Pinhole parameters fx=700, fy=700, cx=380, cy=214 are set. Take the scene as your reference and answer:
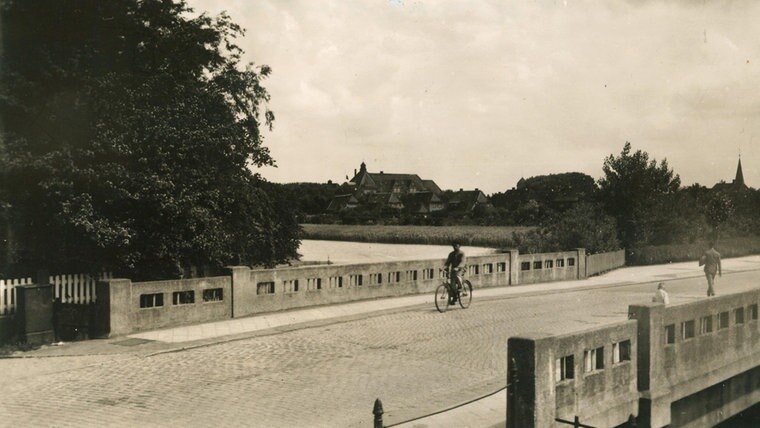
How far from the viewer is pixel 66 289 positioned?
14.4 meters

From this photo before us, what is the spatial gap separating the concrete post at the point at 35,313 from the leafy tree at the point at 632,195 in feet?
101

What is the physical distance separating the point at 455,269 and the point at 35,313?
9369 millimetres

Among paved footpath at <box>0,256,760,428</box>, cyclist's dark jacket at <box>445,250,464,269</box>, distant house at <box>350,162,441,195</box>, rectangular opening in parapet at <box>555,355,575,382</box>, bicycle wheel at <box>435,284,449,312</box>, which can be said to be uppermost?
distant house at <box>350,162,441,195</box>

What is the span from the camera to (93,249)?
15.6m

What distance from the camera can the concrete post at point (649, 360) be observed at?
9.55 m

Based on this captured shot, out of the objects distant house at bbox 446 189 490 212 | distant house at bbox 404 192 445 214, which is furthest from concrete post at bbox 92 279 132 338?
distant house at bbox 404 192 445 214

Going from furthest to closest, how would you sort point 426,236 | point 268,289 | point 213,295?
1. point 426,236
2. point 268,289
3. point 213,295

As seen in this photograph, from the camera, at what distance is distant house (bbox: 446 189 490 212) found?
137375mm

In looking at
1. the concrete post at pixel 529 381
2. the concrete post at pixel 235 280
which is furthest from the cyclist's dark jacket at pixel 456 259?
Result: the concrete post at pixel 529 381

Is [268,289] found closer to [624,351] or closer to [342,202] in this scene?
[624,351]

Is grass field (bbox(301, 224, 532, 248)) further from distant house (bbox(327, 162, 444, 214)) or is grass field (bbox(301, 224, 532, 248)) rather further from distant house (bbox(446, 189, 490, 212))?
distant house (bbox(446, 189, 490, 212))

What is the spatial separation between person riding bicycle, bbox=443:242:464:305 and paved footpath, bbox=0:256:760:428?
18.5 inches

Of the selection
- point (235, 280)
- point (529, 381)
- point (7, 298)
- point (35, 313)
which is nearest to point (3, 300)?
point (7, 298)

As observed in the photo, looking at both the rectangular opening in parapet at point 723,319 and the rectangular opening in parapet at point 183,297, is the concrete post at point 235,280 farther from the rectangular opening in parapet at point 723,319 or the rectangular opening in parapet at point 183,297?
the rectangular opening in parapet at point 723,319
